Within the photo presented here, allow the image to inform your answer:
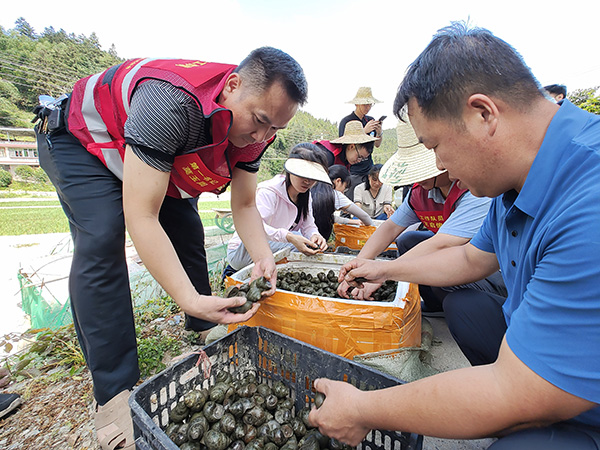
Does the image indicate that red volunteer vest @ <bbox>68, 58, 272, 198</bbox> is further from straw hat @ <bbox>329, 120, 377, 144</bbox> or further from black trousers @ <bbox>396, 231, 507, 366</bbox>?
straw hat @ <bbox>329, 120, 377, 144</bbox>

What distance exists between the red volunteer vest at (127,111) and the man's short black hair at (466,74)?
2.65 ft

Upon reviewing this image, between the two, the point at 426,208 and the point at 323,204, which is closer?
the point at 426,208

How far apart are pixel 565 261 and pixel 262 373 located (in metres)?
1.45

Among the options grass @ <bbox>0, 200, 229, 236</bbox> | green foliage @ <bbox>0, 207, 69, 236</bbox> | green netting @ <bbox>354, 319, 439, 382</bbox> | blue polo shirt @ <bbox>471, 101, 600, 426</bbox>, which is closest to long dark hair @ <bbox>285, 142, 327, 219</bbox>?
green netting @ <bbox>354, 319, 439, 382</bbox>

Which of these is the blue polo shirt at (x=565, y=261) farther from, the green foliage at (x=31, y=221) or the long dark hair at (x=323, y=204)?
the green foliage at (x=31, y=221)

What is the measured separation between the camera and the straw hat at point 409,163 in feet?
6.60

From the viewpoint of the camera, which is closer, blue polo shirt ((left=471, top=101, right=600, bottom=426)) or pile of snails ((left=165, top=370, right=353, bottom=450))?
blue polo shirt ((left=471, top=101, right=600, bottom=426))

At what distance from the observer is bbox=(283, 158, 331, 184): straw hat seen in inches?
105

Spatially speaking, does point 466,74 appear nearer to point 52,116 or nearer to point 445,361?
point 52,116

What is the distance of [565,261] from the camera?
70 cm

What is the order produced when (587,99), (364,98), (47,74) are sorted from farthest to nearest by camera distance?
(47,74) < (587,99) < (364,98)

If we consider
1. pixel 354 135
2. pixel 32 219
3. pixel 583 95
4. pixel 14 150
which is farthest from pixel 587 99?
pixel 14 150

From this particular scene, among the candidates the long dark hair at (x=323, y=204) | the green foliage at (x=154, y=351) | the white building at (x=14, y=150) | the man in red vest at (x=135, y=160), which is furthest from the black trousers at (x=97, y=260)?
the white building at (x=14, y=150)

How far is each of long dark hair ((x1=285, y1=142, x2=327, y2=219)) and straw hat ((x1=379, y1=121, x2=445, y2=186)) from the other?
0.75 metres
